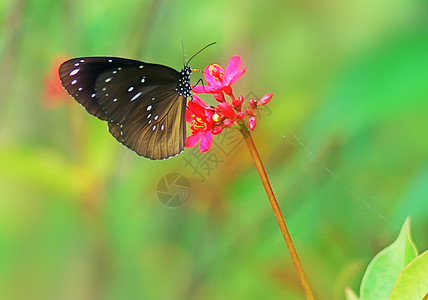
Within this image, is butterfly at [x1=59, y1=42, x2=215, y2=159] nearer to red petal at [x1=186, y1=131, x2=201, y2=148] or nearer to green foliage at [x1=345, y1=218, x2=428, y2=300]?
red petal at [x1=186, y1=131, x2=201, y2=148]

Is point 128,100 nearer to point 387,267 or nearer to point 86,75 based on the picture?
point 86,75

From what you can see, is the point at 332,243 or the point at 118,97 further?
the point at 332,243

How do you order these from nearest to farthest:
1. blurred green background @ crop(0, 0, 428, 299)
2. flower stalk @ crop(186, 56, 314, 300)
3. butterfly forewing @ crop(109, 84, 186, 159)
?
1. flower stalk @ crop(186, 56, 314, 300)
2. butterfly forewing @ crop(109, 84, 186, 159)
3. blurred green background @ crop(0, 0, 428, 299)

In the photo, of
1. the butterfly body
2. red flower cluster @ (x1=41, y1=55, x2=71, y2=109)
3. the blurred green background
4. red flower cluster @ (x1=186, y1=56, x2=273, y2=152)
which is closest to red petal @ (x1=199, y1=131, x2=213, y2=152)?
red flower cluster @ (x1=186, y1=56, x2=273, y2=152)

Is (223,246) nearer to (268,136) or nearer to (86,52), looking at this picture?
(268,136)

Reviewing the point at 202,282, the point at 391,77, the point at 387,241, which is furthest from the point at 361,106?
the point at 202,282

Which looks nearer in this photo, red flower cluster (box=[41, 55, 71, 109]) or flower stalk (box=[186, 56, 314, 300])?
flower stalk (box=[186, 56, 314, 300])

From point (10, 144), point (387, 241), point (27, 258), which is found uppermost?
point (10, 144)
